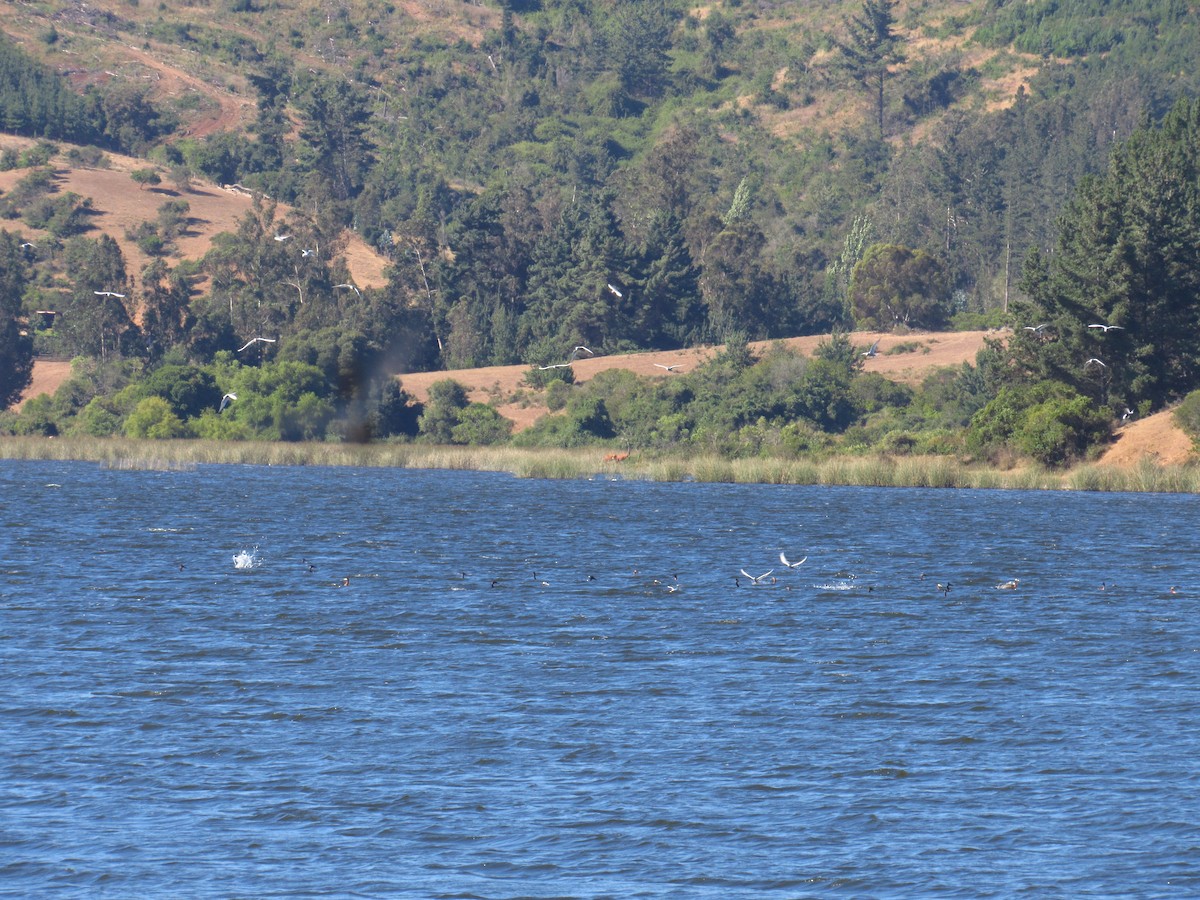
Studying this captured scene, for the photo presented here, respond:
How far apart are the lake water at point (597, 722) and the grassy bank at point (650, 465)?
23.4 m

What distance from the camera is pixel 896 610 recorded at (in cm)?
3647

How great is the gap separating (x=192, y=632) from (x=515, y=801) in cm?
1400

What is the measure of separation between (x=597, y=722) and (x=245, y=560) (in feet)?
73.1

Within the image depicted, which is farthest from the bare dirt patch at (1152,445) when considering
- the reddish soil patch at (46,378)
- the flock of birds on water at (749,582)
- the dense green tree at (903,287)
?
the reddish soil patch at (46,378)

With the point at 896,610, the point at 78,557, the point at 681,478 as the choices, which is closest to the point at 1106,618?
the point at 896,610

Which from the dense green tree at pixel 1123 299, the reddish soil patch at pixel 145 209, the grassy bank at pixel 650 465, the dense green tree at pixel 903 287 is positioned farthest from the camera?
the reddish soil patch at pixel 145 209

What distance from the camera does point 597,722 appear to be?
80.1 feet

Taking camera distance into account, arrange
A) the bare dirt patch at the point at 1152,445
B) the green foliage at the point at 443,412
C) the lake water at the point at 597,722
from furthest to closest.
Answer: the green foliage at the point at 443,412, the bare dirt patch at the point at 1152,445, the lake water at the point at 597,722

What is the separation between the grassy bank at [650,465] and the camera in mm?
72250

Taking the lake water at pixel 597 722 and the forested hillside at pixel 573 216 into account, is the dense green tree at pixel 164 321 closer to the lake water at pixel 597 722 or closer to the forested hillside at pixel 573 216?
the forested hillside at pixel 573 216

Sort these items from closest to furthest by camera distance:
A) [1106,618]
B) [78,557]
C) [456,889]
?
[456,889] → [1106,618] → [78,557]

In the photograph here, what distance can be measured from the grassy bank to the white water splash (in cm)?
3299

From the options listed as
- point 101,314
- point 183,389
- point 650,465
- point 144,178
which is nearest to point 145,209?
point 144,178

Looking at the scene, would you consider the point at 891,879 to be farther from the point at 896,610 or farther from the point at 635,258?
the point at 635,258
